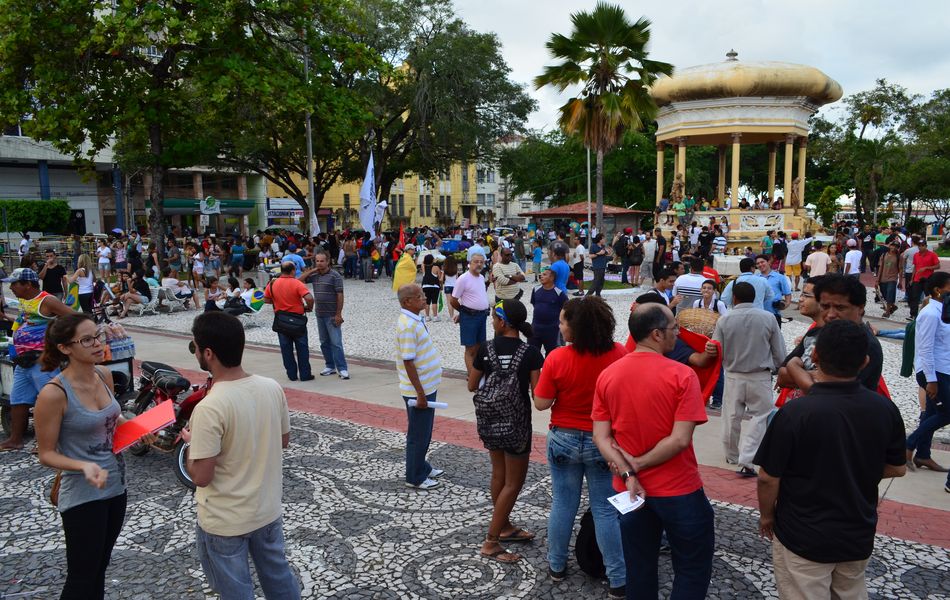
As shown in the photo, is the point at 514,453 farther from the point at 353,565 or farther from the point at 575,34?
the point at 575,34

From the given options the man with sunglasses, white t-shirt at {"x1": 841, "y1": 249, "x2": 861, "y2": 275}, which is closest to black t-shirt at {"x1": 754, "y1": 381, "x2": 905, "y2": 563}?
the man with sunglasses

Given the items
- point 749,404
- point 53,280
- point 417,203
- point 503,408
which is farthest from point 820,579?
point 417,203

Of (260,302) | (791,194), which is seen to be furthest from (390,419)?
(791,194)

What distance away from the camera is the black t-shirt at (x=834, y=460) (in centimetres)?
277

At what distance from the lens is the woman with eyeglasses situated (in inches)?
128

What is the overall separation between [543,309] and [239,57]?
15026 millimetres

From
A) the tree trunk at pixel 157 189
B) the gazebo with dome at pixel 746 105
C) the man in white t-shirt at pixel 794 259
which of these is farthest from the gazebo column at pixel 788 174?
the tree trunk at pixel 157 189

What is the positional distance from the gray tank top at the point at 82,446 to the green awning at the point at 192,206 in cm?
5024

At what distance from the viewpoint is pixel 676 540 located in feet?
10.5

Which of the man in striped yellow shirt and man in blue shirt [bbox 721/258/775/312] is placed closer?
the man in striped yellow shirt

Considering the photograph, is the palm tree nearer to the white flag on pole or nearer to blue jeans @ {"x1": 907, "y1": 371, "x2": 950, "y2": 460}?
the white flag on pole

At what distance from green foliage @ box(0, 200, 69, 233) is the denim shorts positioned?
1395 inches

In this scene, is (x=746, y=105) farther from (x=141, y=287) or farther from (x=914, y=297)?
(x=141, y=287)

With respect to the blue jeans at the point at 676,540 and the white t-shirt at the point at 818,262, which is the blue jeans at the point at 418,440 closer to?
the blue jeans at the point at 676,540
